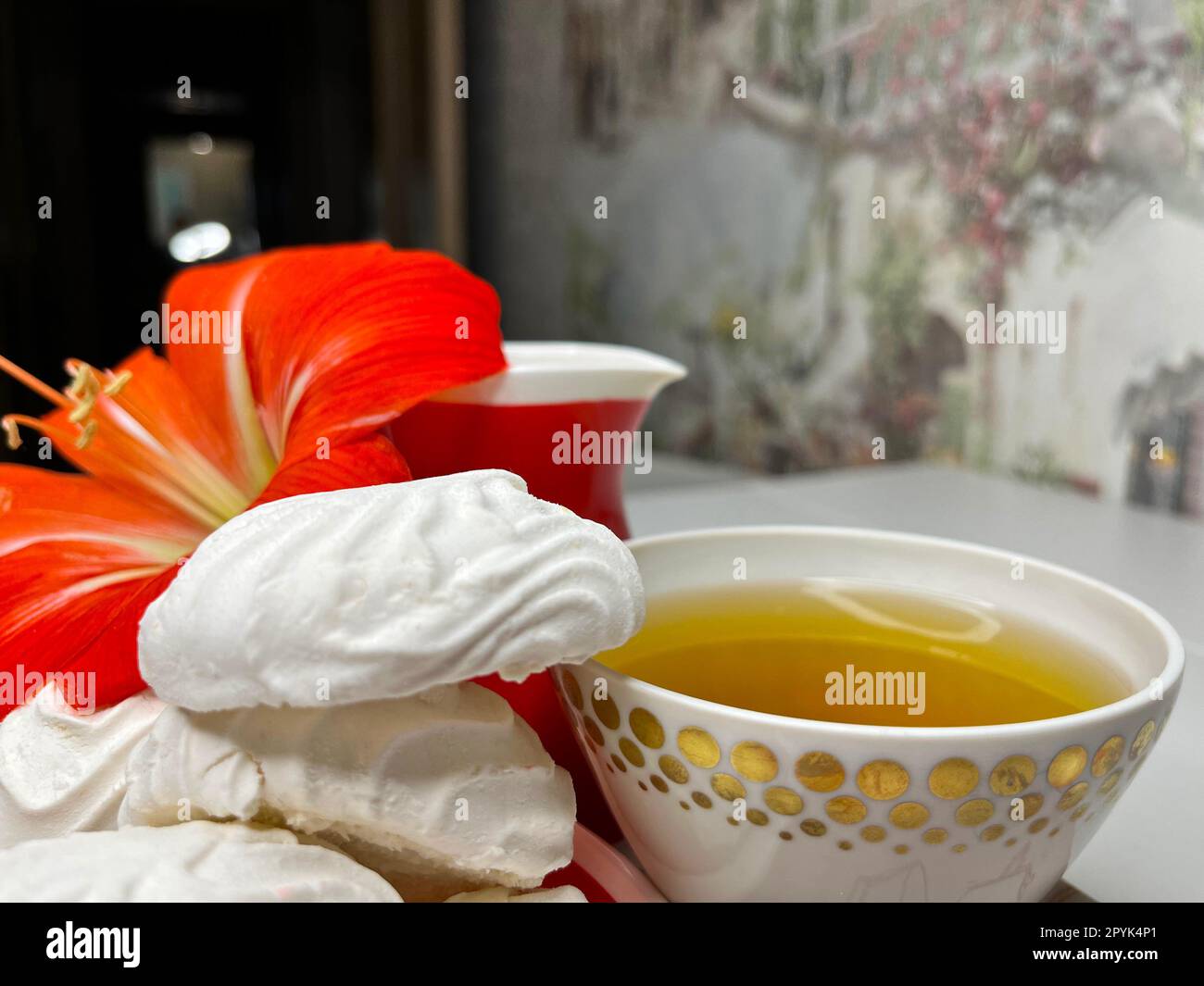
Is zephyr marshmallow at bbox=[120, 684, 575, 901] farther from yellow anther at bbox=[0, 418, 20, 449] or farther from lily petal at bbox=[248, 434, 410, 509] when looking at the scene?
yellow anther at bbox=[0, 418, 20, 449]

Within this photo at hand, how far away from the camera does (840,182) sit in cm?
135

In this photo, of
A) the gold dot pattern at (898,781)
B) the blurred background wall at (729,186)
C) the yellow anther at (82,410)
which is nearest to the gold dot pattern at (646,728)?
the gold dot pattern at (898,781)

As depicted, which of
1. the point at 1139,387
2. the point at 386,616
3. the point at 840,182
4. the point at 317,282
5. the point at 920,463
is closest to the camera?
the point at 386,616

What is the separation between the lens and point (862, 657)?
45 centimetres

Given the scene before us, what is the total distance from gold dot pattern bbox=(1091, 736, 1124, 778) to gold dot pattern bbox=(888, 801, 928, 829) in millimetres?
53

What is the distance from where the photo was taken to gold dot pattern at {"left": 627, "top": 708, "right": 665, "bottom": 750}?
313 mm

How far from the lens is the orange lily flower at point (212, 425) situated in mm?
383

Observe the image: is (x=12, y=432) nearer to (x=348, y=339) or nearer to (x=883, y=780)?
(x=348, y=339)

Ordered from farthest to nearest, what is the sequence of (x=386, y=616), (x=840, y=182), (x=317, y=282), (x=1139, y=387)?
(x=840, y=182) → (x=1139, y=387) → (x=317, y=282) → (x=386, y=616)

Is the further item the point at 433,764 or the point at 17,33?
the point at 17,33

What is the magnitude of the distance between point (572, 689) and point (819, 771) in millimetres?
92
